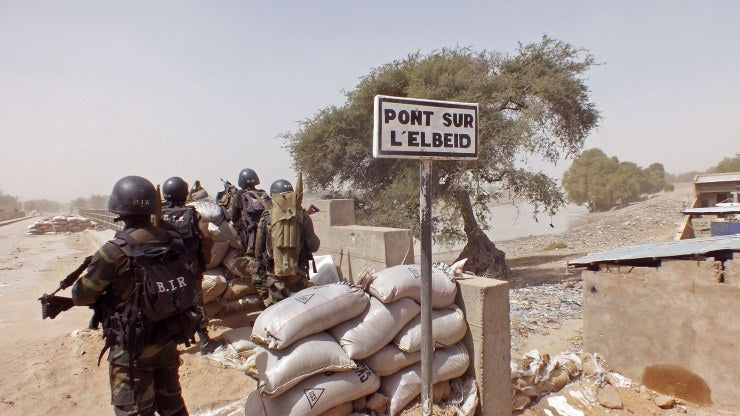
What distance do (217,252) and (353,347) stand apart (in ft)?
8.77

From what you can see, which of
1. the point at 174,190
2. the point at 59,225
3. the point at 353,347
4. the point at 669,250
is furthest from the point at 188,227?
the point at 59,225

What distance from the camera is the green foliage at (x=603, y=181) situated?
49000 mm

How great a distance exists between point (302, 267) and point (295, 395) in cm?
187

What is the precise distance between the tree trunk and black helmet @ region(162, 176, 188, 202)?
10484 millimetres

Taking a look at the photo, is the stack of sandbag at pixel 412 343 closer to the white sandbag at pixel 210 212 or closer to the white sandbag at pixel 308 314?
the white sandbag at pixel 308 314

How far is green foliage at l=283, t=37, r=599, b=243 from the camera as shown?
12992 millimetres

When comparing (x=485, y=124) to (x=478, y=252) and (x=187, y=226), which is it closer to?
(x=478, y=252)

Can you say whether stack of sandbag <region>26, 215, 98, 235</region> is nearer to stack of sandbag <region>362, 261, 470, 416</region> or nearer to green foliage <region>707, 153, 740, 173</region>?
stack of sandbag <region>362, 261, 470, 416</region>

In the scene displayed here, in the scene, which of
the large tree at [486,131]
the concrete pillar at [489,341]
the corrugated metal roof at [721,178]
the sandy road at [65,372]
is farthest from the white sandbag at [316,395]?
the corrugated metal roof at [721,178]

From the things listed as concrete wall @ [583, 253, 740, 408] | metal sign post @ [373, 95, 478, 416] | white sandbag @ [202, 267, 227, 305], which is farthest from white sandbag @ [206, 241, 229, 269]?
concrete wall @ [583, 253, 740, 408]

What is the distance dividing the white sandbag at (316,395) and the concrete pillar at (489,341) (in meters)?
0.77

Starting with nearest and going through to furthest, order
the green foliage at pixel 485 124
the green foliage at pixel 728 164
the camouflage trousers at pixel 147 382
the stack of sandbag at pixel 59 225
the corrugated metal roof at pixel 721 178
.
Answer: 1. the camouflage trousers at pixel 147 382
2. the green foliage at pixel 485 124
3. the corrugated metal roof at pixel 721 178
4. the stack of sandbag at pixel 59 225
5. the green foliage at pixel 728 164

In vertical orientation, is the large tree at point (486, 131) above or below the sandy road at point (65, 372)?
above

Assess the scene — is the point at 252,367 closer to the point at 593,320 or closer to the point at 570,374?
the point at 570,374
